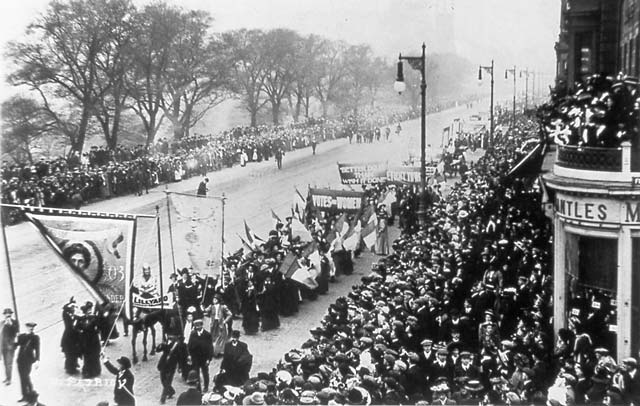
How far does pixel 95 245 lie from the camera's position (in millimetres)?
15766

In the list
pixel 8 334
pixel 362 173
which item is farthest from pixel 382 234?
pixel 8 334

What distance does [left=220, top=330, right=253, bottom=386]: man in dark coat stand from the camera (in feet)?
46.7

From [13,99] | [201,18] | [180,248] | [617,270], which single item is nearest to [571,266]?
[617,270]

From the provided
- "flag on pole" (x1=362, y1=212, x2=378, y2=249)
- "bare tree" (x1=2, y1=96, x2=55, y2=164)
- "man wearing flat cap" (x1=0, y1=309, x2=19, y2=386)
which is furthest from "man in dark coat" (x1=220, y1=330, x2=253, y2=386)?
"bare tree" (x1=2, y1=96, x2=55, y2=164)

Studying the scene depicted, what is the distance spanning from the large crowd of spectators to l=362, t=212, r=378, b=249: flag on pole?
2246 millimetres

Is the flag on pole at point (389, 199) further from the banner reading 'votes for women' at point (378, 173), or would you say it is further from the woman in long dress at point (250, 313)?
the woman in long dress at point (250, 313)

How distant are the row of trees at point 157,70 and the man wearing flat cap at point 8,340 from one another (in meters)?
10.1

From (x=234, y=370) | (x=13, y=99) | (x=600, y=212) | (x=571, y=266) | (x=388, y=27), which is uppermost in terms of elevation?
(x=388, y=27)

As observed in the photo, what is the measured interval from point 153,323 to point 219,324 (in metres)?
1.24

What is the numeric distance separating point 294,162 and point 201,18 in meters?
7.70

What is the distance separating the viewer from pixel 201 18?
2308 cm

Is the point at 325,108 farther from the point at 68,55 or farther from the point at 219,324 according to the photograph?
the point at 219,324

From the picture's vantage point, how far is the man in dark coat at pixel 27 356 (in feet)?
48.9

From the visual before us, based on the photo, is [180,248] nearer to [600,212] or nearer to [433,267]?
[433,267]
